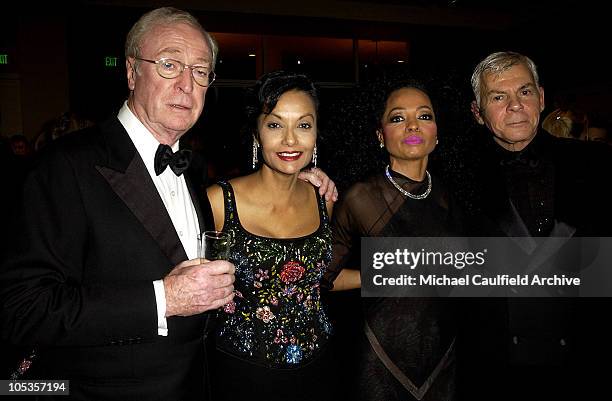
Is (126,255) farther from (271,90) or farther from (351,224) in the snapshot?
(351,224)

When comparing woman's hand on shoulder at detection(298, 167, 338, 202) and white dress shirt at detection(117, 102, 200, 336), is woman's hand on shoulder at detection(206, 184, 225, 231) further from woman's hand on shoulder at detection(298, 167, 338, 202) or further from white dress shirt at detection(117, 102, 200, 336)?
woman's hand on shoulder at detection(298, 167, 338, 202)

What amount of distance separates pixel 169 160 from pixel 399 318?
139cm

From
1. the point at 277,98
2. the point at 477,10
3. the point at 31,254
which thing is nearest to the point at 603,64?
the point at 477,10

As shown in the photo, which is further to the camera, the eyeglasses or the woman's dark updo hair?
the woman's dark updo hair

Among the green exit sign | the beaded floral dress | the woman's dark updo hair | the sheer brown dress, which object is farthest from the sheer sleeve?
the green exit sign

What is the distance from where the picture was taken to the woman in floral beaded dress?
213cm

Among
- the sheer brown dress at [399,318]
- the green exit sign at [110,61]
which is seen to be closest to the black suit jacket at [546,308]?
the sheer brown dress at [399,318]

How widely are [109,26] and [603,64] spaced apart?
968 centimetres

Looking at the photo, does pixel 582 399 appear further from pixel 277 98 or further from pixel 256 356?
pixel 277 98

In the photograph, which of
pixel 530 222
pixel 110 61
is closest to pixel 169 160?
pixel 530 222

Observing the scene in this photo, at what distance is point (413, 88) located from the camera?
251 centimetres

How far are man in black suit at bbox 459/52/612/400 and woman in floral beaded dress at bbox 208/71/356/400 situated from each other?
861 millimetres

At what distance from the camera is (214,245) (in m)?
1.48

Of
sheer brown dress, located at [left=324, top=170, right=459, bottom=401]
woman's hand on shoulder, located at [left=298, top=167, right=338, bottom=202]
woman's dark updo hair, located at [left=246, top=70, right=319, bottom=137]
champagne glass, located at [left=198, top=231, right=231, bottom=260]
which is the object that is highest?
woman's dark updo hair, located at [left=246, top=70, right=319, bottom=137]
